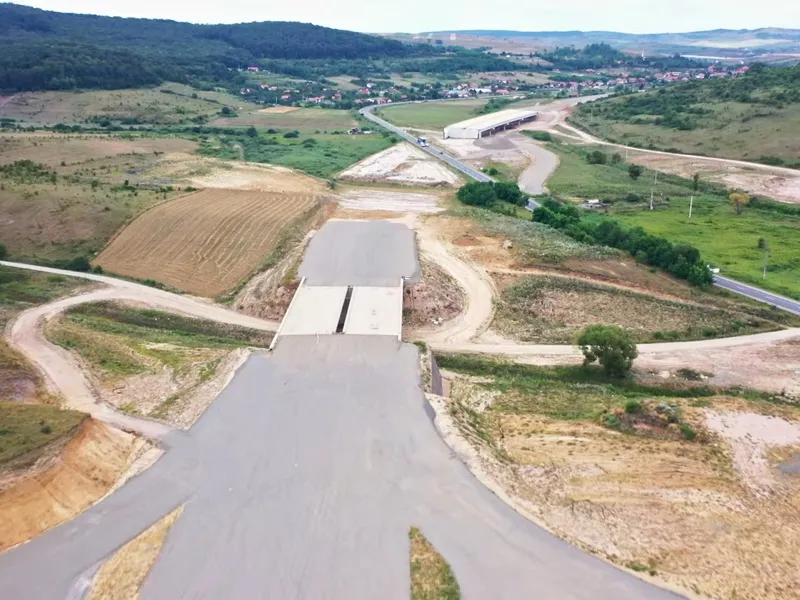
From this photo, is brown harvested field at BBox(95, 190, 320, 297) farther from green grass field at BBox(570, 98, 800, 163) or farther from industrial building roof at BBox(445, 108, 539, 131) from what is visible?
green grass field at BBox(570, 98, 800, 163)

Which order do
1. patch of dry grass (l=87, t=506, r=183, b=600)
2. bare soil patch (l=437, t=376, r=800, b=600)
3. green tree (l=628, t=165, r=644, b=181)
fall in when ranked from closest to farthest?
patch of dry grass (l=87, t=506, r=183, b=600) < bare soil patch (l=437, t=376, r=800, b=600) < green tree (l=628, t=165, r=644, b=181)

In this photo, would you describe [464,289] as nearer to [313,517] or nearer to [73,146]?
[313,517]

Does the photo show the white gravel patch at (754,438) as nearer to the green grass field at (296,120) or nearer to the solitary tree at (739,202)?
the solitary tree at (739,202)

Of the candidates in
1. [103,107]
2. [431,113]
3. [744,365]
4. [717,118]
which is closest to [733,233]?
[744,365]

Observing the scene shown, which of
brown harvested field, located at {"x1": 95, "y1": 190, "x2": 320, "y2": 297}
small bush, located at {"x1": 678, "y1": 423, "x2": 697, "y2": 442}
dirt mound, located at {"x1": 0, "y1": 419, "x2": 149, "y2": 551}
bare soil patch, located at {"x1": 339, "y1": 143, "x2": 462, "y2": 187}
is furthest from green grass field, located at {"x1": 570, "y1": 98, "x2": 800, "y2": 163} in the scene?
dirt mound, located at {"x1": 0, "y1": 419, "x2": 149, "y2": 551}

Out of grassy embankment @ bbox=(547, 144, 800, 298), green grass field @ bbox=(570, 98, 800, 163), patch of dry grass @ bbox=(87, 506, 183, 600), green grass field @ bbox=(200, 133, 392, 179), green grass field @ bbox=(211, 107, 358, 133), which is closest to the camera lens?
patch of dry grass @ bbox=(87, 506, 183, 600)

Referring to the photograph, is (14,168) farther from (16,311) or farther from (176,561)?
(176,561)

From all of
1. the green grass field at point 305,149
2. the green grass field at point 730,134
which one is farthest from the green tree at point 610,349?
the green grass field at point 730,134

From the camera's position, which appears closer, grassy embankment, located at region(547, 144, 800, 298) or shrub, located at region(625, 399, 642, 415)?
shrub, located at region(625, 399, 642, 415)
